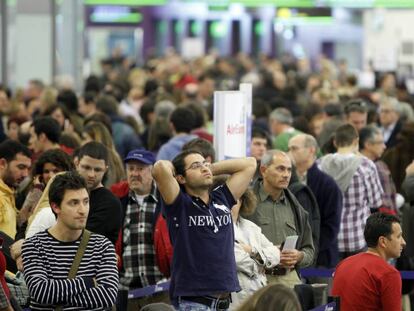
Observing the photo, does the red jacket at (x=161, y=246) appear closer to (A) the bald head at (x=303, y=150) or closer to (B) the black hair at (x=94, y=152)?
(B) the black hair at (x=94, y=152)

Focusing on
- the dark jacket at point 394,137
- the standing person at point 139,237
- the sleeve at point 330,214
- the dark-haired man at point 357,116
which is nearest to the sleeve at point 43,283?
the standing person at point 139,237

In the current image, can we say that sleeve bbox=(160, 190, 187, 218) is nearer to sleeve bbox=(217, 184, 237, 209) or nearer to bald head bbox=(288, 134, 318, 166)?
sleeve bbox=(217, 184, 237, 209)

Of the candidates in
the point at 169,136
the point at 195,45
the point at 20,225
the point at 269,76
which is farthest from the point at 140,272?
the point at 195,45

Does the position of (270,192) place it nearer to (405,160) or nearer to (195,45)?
(405,160)

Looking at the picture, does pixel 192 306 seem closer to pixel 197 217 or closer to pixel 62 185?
pixel 197 217

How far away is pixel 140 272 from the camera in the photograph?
1074cm

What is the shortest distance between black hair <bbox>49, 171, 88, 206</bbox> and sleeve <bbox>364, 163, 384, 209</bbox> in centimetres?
483

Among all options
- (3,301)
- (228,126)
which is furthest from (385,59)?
(3,301)

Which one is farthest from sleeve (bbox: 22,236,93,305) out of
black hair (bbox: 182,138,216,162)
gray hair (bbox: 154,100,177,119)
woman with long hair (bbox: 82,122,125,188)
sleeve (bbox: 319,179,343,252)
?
gray hair (bbox: 154,100,177,119)

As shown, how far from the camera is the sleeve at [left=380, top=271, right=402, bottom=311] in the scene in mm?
8992

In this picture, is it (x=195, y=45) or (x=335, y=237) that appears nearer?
(x=335, y=237)

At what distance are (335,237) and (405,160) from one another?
2.99 metres

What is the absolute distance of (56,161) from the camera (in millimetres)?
10414

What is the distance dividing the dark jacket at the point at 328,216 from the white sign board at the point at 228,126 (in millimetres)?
1206
